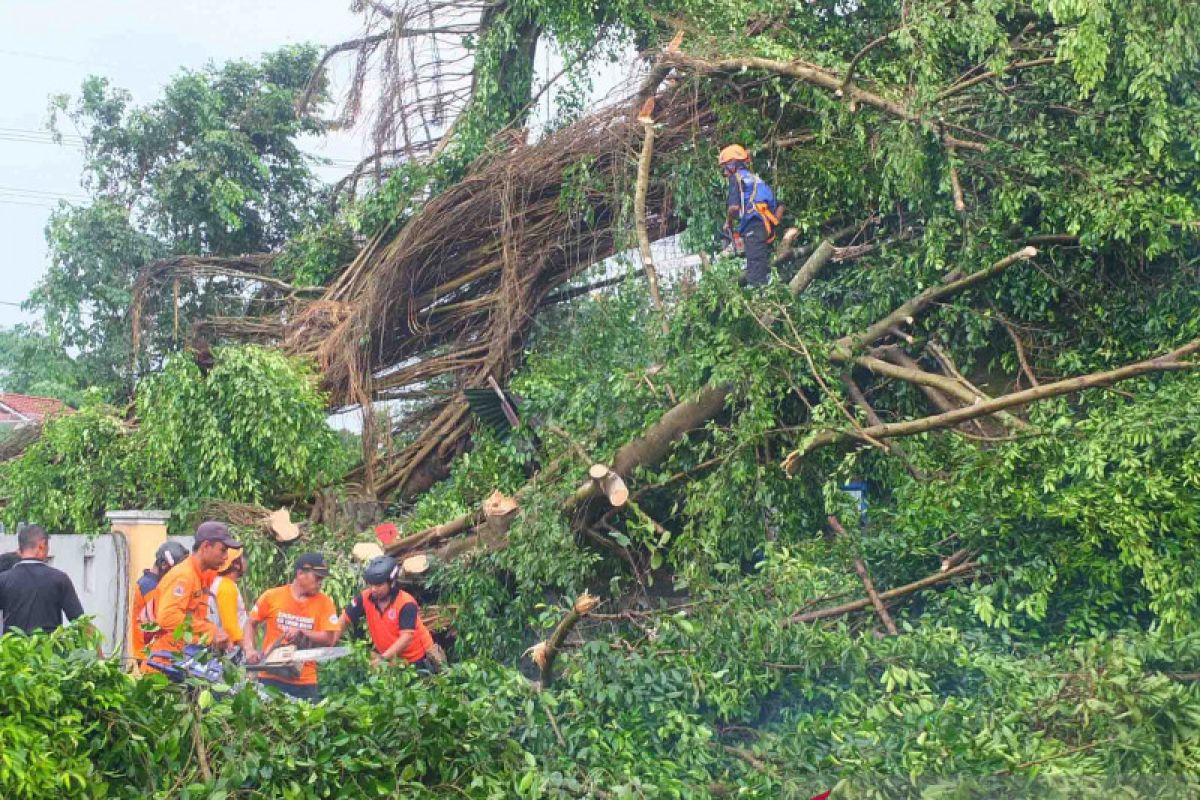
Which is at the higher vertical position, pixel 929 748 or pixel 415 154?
pixel 415 154

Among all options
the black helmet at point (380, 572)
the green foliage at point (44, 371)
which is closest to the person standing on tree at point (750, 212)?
the black helmet at point (380, 572)

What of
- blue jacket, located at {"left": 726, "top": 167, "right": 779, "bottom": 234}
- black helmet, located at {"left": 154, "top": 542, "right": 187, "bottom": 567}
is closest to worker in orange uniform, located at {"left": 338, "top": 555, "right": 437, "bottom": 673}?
black helmet, located at {"left": 154, "top": 542, "right": 187, "bottom": 567}

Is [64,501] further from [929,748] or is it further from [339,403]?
[929,748]

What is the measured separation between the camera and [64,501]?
9023 millimetres

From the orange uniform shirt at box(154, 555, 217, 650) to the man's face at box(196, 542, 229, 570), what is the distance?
0.12 ft

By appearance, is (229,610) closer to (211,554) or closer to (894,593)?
(211,554)

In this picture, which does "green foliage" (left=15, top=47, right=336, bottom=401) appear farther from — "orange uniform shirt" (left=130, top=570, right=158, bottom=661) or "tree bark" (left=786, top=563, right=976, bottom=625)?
"tree bark" (left=786, top=563, right=976, bottom=625)

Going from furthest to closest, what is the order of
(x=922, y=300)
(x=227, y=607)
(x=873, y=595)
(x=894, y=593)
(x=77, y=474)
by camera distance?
(x=77, y=474), (x=922, y=300), (x=894, y=593), (x=873, y=595), (x=227, y=607)

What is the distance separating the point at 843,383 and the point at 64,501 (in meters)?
5.80

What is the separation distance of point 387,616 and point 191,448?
3.22 m

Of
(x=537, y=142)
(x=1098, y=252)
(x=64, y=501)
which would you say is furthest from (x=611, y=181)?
(x=64, y=501)

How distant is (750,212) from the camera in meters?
7.80

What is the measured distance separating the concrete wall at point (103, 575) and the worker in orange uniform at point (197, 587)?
189cm

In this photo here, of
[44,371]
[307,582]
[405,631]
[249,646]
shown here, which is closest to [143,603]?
[249,646]
